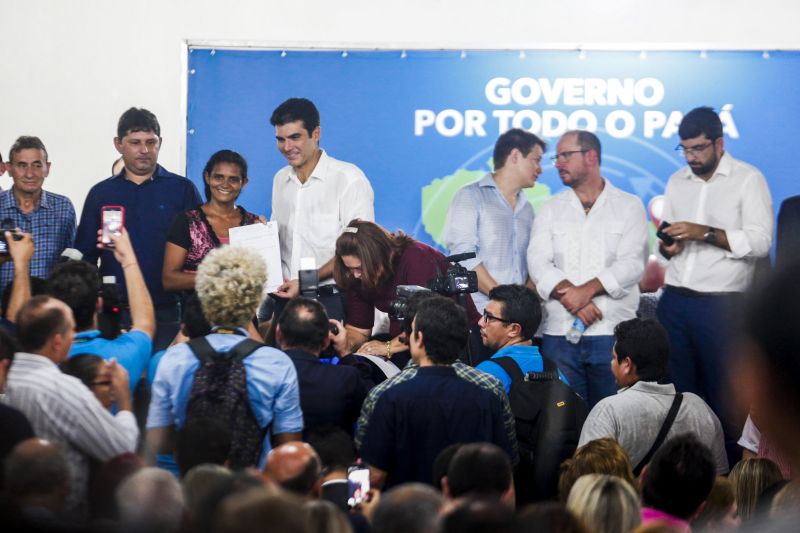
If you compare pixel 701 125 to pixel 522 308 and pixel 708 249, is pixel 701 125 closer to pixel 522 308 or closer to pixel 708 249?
pixel 708 249

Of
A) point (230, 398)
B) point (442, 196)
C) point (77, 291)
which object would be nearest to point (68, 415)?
point (230, 398)

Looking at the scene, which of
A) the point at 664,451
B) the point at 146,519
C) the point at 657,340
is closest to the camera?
the point at 146,519

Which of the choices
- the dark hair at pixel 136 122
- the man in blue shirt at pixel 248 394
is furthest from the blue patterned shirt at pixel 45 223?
the man in blue shirt at pixel 248 394

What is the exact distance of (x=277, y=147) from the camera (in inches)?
236

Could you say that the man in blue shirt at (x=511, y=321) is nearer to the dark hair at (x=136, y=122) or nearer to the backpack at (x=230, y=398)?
the backpack at (x=230, y=398)

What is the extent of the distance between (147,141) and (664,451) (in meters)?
3.66

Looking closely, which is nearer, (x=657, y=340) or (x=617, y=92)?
(x=657, y=340)

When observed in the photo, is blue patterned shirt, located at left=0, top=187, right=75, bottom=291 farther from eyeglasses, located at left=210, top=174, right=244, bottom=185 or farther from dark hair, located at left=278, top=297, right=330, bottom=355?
dark hair, located at left=278, top=297, right=330, bottom=355

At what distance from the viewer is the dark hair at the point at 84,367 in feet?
10.4

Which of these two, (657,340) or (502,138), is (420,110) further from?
(657,340)

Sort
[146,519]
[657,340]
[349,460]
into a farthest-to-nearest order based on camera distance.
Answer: [657,340] → [349,460] → [146,519]

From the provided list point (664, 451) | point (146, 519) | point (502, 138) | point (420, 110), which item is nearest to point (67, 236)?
point (420, 110)

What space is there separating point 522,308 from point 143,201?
7.39ft

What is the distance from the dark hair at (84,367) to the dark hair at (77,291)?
0.50 m
